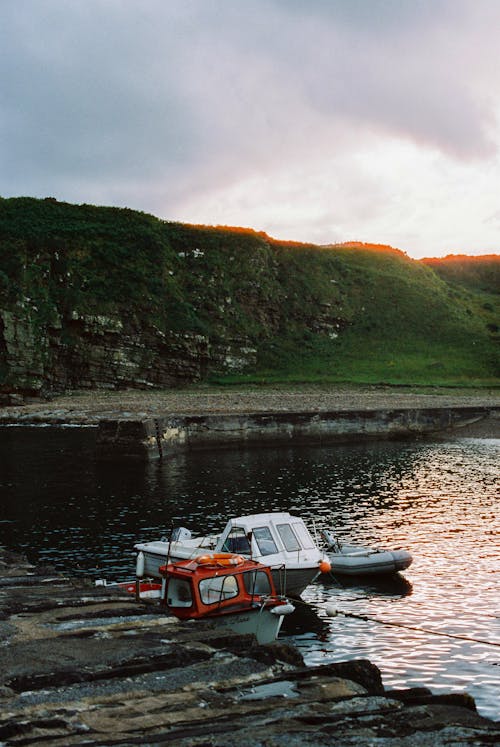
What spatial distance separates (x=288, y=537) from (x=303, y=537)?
0.63 meters

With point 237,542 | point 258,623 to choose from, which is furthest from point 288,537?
point 258,623

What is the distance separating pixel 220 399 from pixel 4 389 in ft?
91.4

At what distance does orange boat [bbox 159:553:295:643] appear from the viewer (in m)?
19.9

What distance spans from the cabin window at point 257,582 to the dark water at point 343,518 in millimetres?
1694

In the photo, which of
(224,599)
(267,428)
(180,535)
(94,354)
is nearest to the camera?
(224,599)

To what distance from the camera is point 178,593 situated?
2056 centimetres

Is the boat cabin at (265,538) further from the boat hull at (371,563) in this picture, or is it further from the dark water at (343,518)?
the boat hull at (371,563)

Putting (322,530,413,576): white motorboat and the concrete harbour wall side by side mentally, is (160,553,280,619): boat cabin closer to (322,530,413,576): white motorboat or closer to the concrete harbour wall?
(322,530,413,576): white motorboat

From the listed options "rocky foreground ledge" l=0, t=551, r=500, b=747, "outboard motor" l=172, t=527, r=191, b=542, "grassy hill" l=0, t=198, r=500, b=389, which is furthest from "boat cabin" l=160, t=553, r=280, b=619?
"grassy hill" l=0, t=198, r=500, b=389

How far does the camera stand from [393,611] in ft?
79.9

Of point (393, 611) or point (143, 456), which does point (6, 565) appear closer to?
point (393, 611)

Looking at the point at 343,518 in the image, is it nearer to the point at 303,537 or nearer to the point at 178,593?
the point at 303,537

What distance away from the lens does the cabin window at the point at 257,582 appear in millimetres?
20891

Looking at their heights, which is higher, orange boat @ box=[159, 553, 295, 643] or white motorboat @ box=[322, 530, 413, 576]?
orange boat @ box=[159, 553, 295, 643]
